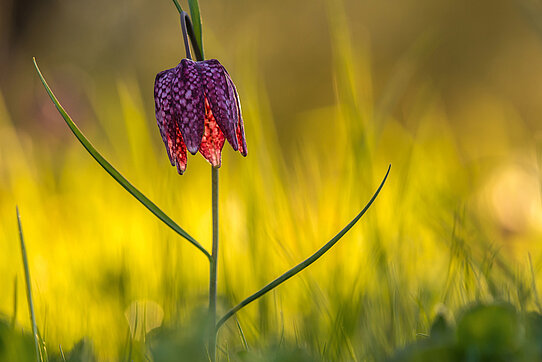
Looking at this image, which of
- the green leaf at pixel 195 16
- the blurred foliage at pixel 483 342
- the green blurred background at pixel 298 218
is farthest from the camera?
the green blurred background at pixel 298 218

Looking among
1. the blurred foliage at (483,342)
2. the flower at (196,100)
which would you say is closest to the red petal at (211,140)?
the flower at (196,100)

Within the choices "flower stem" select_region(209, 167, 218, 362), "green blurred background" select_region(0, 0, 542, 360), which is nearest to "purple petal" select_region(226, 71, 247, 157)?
"flower stem" select_region(209, 167, 218, 362)

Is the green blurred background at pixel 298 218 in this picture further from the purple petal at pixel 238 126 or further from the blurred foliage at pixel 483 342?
the purple petal at pixel 238 126

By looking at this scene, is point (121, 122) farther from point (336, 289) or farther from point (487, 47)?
point (487, 47)

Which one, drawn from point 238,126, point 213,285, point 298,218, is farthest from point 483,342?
point 298,218

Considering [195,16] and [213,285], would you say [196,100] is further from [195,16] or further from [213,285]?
[213,285]

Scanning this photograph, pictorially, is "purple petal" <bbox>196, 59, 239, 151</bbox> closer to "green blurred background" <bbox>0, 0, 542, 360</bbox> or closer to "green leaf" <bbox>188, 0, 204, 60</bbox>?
"green leaf" <bbox>188, 0, 204, 60</bbox>

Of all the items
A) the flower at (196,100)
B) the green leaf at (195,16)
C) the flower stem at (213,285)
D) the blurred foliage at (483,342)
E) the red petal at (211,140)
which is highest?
the green leaf at (195,16)
